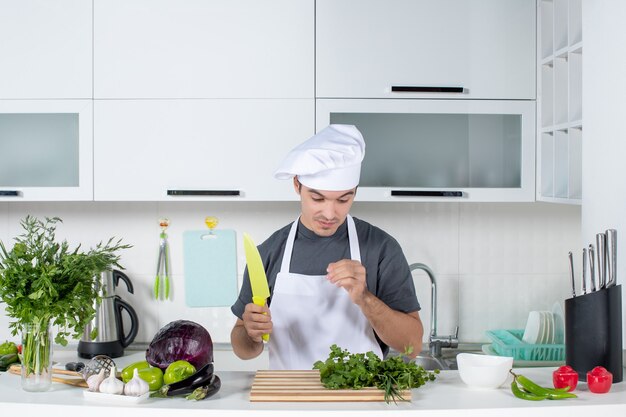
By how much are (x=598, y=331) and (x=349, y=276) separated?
634 millimetres

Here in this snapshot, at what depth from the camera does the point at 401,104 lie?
9.43ft

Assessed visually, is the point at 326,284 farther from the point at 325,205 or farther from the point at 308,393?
the point at 308,393

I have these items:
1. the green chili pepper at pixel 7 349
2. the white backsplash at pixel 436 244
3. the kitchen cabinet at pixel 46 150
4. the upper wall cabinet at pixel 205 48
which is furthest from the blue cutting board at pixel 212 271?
the green chili pepper at pixel 7 349

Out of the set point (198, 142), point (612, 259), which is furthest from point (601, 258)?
point (198, 142)

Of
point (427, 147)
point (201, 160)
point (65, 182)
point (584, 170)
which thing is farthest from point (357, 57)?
point (65, 182)

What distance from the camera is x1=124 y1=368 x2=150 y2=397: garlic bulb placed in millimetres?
1728

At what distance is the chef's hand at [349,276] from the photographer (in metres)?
1.98

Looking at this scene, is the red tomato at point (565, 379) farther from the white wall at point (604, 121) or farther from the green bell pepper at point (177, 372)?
the green bell pepper at point (177, 372)

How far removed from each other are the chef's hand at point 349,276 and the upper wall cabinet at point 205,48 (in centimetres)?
103

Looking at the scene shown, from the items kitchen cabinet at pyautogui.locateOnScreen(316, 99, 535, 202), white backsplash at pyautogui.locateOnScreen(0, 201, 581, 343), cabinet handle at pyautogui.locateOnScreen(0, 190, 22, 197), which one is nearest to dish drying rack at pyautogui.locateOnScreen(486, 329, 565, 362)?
white backsplash at pyautogui.locateOnScreen(0, 201, 581, 343)

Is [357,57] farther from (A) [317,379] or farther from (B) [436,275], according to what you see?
(A) [317,379]

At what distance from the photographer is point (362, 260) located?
237 centimetres

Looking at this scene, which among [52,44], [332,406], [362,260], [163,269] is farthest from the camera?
[163,269]

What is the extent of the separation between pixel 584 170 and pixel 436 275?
3.53 ft
